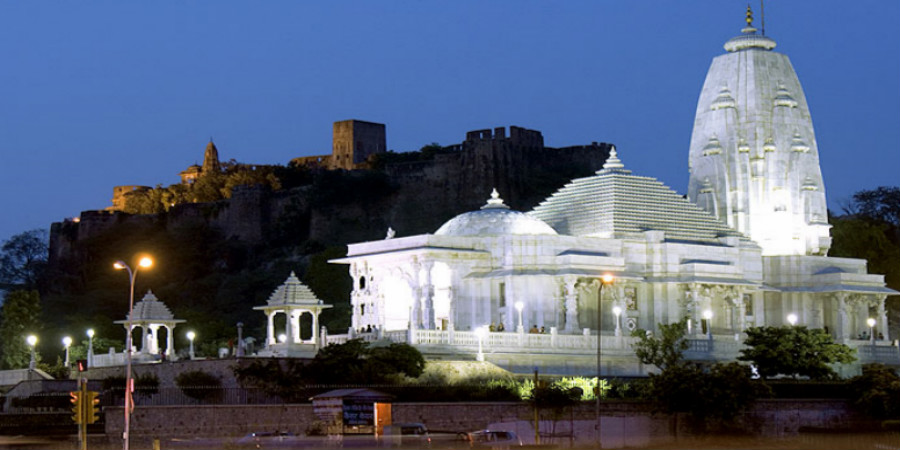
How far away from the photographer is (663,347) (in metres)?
59.0

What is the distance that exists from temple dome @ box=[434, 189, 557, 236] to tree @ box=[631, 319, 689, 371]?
7309 millimetres

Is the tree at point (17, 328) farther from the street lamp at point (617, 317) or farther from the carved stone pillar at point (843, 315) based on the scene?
the carved stone pillar at point (843, 315)

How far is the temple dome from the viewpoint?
6619cm

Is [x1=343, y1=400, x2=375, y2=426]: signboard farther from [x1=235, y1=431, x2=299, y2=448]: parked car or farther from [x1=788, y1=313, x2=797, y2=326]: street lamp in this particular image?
[x1=788, y1=313, x2=797, y2=326]: street lamp

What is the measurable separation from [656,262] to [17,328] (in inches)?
1167

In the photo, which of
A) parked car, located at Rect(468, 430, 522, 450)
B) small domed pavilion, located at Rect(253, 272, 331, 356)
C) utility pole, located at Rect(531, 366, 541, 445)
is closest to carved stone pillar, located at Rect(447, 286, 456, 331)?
small domed pavilion, located at Rect(253, 272, 331, 356)

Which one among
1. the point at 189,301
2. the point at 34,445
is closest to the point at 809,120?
the point at 34,445

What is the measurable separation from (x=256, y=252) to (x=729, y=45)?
54.7 metres

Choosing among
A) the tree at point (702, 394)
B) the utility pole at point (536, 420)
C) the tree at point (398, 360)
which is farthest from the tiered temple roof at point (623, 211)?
the utility pole at point (536, 420)

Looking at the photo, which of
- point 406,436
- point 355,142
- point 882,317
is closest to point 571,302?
point 882,317

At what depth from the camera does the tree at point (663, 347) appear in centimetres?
5878

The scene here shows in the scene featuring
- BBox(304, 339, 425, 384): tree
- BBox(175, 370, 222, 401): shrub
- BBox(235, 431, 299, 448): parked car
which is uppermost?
BBox(304, 339, 425, 384): tree

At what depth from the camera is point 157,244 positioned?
126m

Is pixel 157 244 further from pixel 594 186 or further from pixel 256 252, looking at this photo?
pixel 594 186
